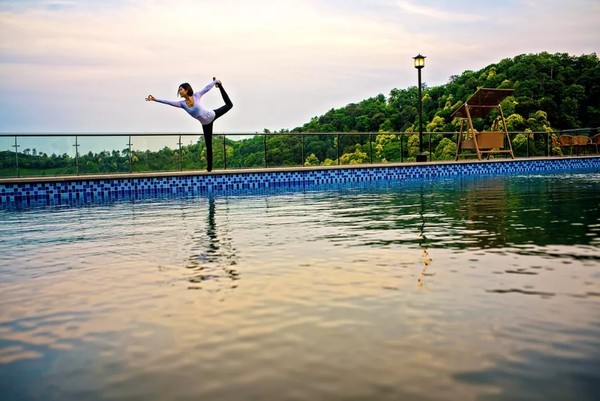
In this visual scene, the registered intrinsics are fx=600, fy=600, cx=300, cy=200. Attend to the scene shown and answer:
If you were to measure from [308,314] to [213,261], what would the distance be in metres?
1.57

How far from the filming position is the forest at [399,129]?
1512 cm

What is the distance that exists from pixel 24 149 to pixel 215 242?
10424 mm

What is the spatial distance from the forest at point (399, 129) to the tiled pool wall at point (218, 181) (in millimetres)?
1288

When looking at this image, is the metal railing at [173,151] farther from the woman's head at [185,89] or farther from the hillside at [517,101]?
the hillside at [517,101]

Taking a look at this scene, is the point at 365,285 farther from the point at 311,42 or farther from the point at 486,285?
the point at 311,42

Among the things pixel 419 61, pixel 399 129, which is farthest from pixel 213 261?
pixel 399 129

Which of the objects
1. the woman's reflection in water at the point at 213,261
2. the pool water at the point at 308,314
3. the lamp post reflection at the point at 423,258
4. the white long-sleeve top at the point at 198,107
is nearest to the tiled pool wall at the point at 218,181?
the white long-sleeve top at the point at 198,107

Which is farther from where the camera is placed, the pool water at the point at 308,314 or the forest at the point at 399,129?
the forest at the point at 399,129

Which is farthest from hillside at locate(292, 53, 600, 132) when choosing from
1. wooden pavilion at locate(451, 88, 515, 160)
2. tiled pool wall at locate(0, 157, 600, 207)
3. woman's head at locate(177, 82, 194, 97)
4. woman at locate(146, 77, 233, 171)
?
woman's head at locate(177, 82, 194, 97)

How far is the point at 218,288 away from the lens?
3.37 meters

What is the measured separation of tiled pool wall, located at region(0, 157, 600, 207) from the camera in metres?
12.7

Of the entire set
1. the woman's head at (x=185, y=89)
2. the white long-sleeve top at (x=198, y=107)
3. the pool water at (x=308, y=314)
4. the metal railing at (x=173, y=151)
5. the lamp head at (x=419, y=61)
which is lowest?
the pool water at (x=308, y=314)

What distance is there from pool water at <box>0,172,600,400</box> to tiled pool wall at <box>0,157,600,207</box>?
25.0 ft

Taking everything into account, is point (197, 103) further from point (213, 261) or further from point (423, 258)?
point (423, 258)
